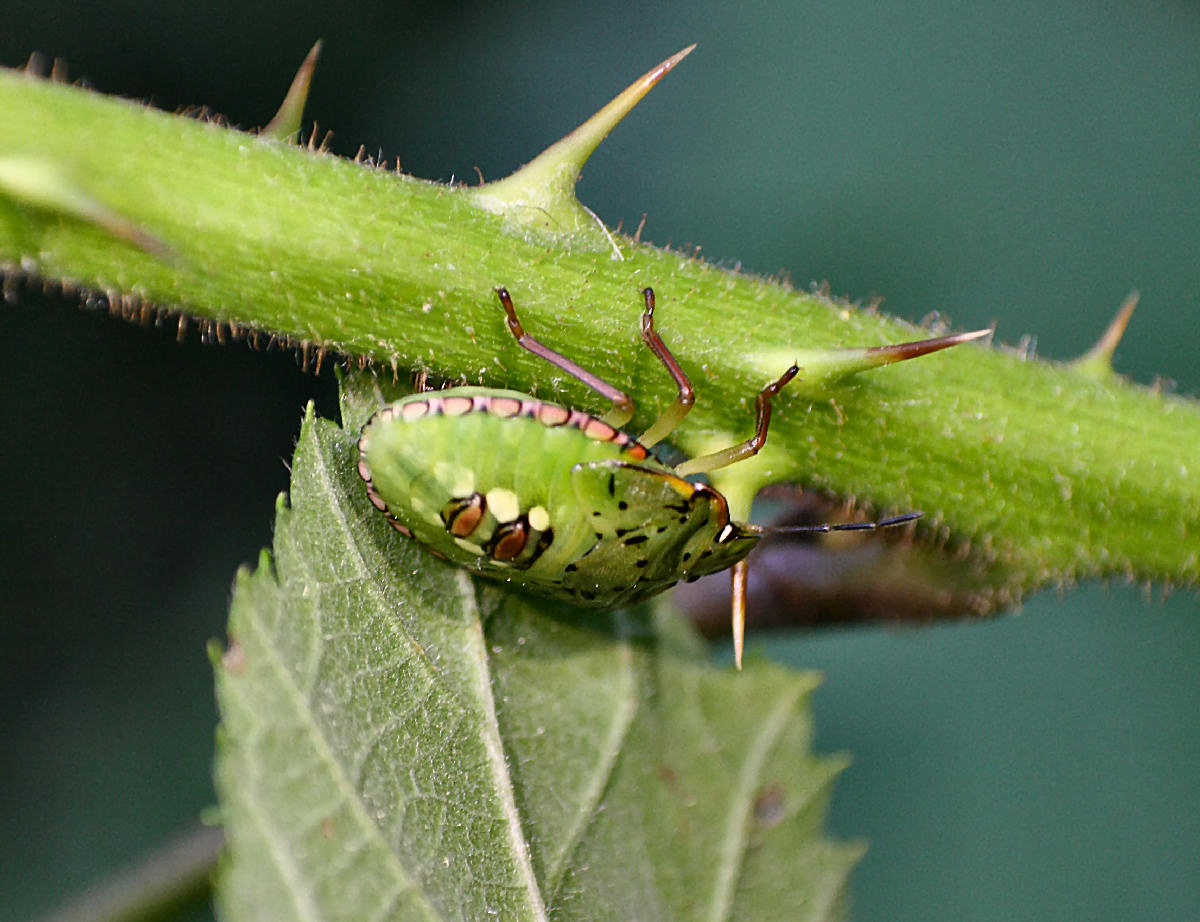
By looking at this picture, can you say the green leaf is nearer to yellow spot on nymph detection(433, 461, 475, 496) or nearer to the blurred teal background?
yellow spot on nymph detection(433, 461, 475, 496)

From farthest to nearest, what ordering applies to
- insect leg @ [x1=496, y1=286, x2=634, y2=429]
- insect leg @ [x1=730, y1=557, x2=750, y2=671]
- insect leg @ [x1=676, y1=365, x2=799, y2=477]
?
insect leg @ [x1=730, y1=557, x2=750, y2=671] → insect leg @ [x1=676, y1=365, x2=799, y2=477] → insect leg @ [x1=496, y1=286, x2=634, y2=429]

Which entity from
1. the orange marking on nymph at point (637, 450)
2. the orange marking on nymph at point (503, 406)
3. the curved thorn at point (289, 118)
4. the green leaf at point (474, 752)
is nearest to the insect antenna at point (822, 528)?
the orange marking on nymph at point (637, 450)

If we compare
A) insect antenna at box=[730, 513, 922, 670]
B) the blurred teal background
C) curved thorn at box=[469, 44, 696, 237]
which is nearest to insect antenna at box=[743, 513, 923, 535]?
insect antenna at box=[730, 513, 922, 670]

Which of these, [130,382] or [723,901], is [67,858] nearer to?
[130,382]

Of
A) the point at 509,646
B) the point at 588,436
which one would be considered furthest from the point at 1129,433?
the point at 509,646

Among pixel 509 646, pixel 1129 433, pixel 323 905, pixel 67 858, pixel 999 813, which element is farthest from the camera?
pixel 67 858

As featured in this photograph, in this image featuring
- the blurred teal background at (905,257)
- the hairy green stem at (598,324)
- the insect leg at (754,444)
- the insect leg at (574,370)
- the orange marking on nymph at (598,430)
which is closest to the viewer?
the hairy green stem at (598,324)

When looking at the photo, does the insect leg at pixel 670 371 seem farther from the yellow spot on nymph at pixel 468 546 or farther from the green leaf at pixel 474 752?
the green leaf at pixel 474 752
